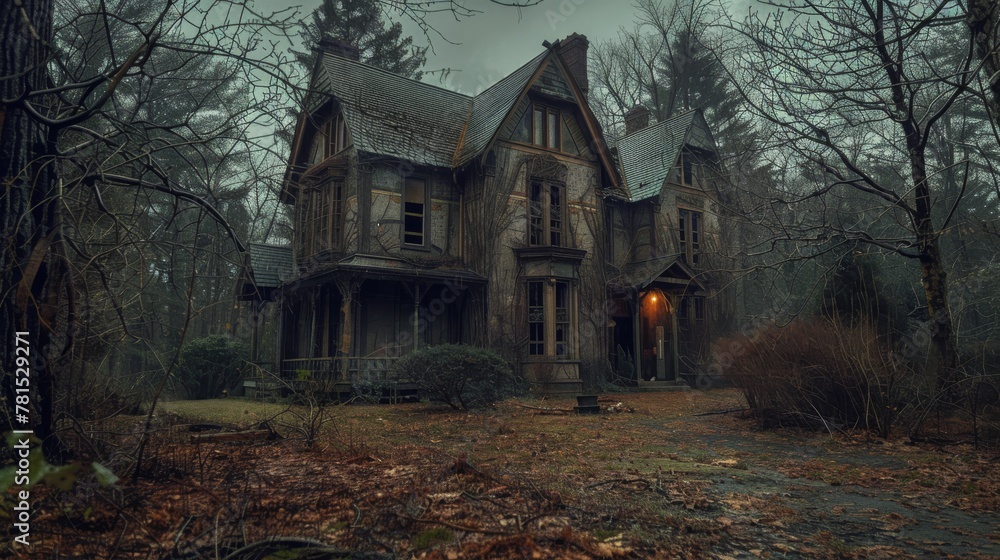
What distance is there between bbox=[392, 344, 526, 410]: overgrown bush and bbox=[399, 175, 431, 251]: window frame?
538 cm

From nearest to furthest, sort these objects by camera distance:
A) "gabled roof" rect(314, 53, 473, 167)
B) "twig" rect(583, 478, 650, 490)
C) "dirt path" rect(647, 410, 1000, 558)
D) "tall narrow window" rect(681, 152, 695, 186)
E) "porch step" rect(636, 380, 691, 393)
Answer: "dirt path" rect(647, 410, 1000, 558) < "twig" rect(583, 478, 650, 490) < "gabled roof" rect(314, 53, 473, 167) < "porch step" rect(636, 380, 691, 393) < "tall narrow window" rect(681, 152, 695, 186)

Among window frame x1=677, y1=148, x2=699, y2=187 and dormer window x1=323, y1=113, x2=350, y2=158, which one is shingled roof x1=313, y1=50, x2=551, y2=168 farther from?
window frame x1=677, y1=148, x2=699, y2=187

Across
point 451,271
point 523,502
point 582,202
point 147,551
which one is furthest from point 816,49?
point 582,202

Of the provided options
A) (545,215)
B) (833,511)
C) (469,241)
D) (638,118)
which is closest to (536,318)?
(469,241)

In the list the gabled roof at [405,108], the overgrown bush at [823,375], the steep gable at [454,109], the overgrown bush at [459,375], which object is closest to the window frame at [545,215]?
the steep gable at [454,109]

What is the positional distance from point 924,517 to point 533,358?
1383 centimetres

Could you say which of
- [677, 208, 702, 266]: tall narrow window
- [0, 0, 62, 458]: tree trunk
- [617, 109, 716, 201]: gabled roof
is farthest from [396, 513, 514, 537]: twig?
[677, 208, 702, 266]: tall narrow window

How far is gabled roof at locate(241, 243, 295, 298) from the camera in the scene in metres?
18.4

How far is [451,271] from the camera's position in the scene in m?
17.1

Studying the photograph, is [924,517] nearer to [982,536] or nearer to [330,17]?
[982,536]

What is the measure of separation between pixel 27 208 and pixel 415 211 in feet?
48.0

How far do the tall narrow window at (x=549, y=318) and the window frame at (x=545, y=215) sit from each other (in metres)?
1.45

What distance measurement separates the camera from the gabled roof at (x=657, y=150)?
22.2 m

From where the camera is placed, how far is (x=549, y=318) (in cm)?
1808
